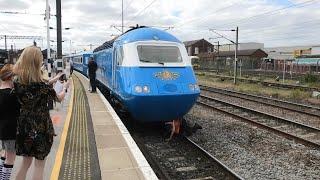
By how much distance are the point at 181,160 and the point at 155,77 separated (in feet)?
8.09

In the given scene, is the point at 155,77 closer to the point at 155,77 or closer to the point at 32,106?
the point at 155,77

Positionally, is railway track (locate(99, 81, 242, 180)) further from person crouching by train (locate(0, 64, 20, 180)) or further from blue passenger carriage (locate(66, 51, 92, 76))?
blue passenger carriage (locate(66, 51, 92, 76))

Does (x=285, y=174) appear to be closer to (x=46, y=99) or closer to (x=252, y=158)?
(x=252, y=158)

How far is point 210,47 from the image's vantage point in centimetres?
11356

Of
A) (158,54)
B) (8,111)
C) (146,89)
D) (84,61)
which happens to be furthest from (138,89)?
(84,61)

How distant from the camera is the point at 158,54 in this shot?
1120 cm

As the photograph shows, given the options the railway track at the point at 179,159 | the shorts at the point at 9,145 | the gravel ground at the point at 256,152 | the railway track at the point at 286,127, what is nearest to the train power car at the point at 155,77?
the railway track at the point at 179,159

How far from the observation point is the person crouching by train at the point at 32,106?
433 cm

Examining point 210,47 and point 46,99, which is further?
point 210,47

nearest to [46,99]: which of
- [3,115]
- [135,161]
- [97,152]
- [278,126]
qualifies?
[3,115]

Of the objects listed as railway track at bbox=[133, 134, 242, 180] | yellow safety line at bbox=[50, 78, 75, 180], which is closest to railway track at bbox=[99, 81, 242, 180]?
railway track at bbox=[133, 134, 242, 180]

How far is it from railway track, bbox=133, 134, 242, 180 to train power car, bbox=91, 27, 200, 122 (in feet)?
2.36

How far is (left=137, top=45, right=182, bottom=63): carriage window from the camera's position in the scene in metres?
11.0

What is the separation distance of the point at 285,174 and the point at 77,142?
4191 millimetres
